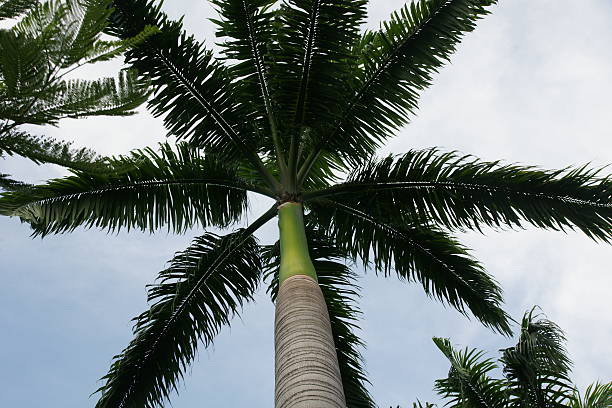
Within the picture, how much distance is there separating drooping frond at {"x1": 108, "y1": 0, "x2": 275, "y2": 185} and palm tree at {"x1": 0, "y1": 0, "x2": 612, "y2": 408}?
17 millimetres

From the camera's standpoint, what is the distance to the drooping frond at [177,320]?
27.0ft

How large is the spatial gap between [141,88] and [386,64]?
4574mm

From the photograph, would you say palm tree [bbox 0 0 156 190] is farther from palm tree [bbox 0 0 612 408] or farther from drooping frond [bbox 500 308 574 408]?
drooping frond [bbox 500 308 574 408]

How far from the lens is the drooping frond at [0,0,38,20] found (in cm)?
407

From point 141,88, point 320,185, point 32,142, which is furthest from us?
point 320,185

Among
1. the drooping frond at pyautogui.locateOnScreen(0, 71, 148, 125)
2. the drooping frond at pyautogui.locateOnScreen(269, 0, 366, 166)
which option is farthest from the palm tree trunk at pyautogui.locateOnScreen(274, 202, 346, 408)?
the drooping frond at pyautogui.locateOnScreen(0, 71, 148, 125)

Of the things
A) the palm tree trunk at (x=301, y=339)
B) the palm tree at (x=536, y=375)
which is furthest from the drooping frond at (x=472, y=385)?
the palm tree trunk at (x=301, y=339)

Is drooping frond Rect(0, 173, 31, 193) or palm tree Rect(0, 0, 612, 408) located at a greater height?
palm tree Rect(0, 0, 612, 408)

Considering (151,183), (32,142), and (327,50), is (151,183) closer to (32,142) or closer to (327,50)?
(327,50)

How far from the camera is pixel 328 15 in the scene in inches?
300

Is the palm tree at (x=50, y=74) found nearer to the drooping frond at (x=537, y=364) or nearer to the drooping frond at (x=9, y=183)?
the drooping frond at (x=9, y=183)

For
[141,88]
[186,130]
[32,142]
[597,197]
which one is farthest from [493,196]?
[32,142]

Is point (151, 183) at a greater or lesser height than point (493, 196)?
greater

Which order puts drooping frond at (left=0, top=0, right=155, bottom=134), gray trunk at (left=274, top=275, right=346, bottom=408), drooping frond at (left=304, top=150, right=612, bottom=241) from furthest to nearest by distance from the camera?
drooping frond at (left=304, top=150, right=612, bottom=241) → gray trunk at (left=274, top=275, right=346, bottom=408) → drooping frond at (left=0, top=0, right=155, bottom=134)
